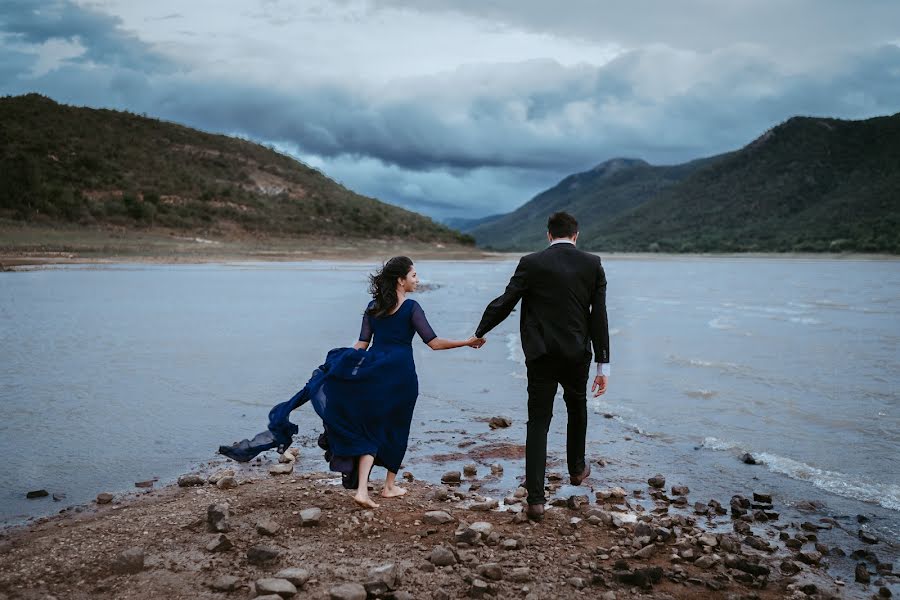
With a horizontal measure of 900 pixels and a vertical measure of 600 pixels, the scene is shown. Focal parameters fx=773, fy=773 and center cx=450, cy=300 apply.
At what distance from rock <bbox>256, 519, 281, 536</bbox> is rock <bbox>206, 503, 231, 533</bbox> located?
216 mm

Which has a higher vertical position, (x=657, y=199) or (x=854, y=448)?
(x=657, y=199)

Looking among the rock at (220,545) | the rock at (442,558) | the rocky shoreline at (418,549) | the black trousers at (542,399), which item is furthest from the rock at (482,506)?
the rock at (220,545)

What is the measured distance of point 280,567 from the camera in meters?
4.43

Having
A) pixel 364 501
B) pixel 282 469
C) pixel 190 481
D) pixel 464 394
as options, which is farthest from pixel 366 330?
pixel 464 394

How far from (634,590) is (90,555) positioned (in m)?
3.19

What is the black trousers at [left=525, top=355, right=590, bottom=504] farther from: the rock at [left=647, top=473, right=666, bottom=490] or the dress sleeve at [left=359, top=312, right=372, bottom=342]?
the dress sleeve at [left=359, top=312, right=372, bottom=342]

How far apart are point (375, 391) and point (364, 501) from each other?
770 mm

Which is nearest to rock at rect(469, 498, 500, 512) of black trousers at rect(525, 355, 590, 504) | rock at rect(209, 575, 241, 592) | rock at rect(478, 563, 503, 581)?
black trousers at rect(525, 355, 590, 504)

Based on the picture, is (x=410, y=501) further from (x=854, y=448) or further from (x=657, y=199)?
(x=657, y=199)

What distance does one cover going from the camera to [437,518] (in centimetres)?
518

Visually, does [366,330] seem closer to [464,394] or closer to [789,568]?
[789,568]

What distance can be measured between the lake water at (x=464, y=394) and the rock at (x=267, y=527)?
1.82m

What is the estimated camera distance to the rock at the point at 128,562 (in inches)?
174

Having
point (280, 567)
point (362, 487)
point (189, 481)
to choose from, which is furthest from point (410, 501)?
point (189, 481)
